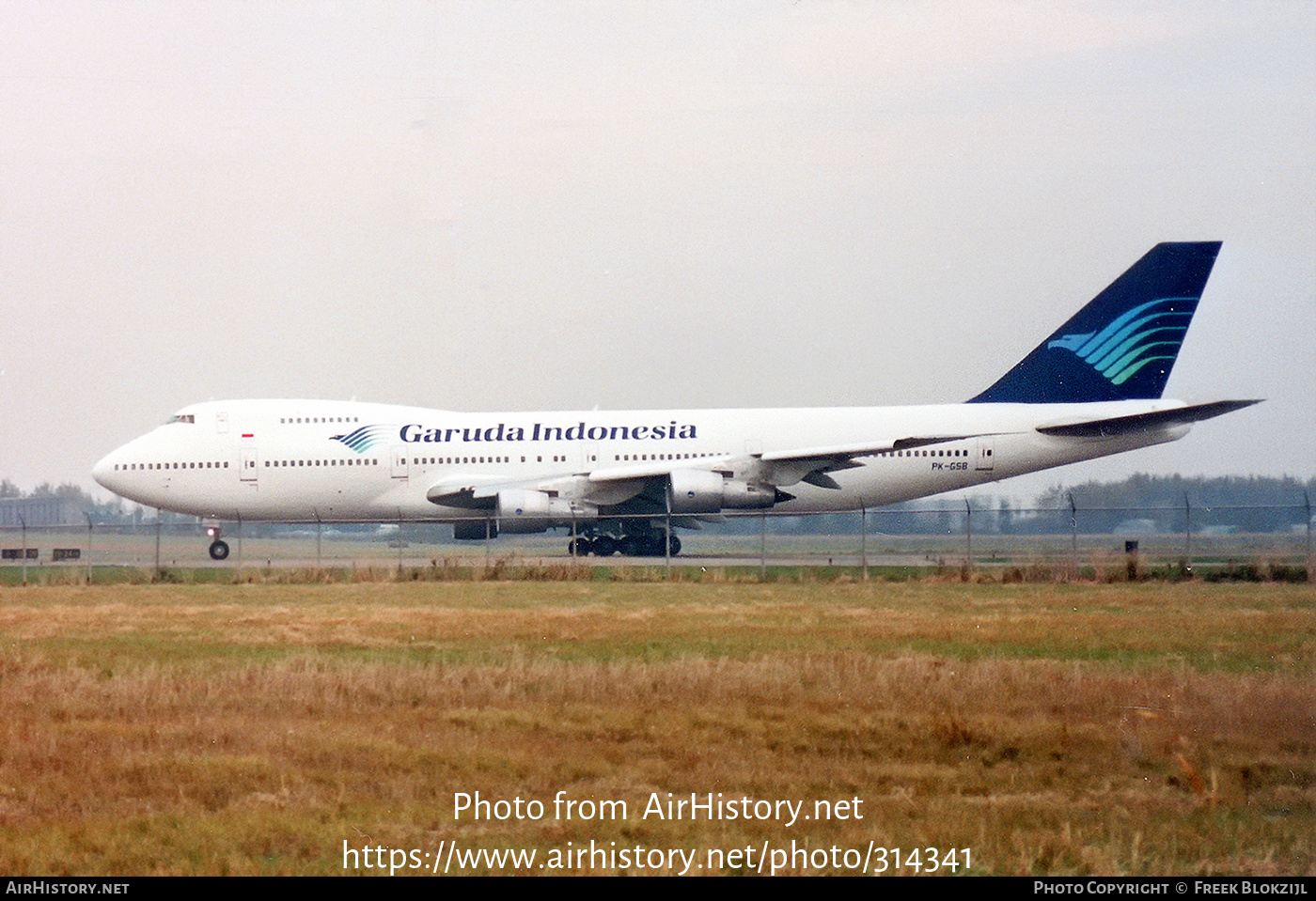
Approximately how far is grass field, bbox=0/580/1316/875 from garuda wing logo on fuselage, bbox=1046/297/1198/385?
61.4 feet

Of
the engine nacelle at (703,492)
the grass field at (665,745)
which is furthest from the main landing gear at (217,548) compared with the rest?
the grass field at (665,745)

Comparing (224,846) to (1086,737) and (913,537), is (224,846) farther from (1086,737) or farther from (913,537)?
(913,537)

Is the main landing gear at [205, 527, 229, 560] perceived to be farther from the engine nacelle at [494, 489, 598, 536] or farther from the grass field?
the grass field

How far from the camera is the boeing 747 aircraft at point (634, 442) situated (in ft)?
114

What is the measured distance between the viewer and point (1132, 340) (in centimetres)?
3588

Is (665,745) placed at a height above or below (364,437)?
below

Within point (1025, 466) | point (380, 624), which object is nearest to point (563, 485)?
point (1025, 466)

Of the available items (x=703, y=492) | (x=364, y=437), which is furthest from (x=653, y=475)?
(x=364, y=437)

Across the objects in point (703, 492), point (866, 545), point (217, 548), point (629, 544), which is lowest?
point (866, 545)

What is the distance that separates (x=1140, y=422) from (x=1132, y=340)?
292 cm

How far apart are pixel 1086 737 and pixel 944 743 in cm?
91

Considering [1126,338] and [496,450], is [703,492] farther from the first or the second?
[1126,338]

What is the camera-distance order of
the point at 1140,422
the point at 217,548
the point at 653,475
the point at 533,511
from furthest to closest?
the point at 217,548, the point at 1140,422, the point at 533,511, the point at 653,475
